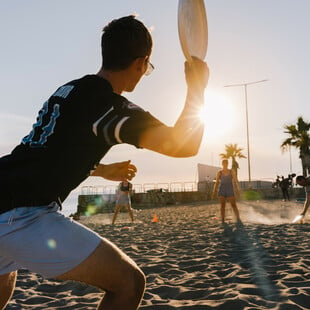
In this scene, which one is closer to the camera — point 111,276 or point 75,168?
point 111,276

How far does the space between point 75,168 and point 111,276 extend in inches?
20.5

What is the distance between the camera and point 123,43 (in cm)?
185

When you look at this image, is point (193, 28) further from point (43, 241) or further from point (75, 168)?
point (43, 241)

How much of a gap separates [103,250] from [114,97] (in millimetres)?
→ 690

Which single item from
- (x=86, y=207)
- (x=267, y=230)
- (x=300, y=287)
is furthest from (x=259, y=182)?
(x=300, y=287)

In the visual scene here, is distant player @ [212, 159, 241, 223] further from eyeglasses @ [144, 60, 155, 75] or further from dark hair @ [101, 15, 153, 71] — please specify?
dark hair @ [101, 15, 153, 71]

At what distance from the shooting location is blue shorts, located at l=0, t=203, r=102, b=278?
159cm

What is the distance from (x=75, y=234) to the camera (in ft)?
5.33

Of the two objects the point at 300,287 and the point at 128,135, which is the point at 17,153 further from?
the point at 300,287

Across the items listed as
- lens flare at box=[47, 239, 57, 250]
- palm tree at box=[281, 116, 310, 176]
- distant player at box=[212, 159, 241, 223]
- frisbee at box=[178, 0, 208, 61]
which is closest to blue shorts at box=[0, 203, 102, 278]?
lens flare at box=[47, 239, 57, 250]

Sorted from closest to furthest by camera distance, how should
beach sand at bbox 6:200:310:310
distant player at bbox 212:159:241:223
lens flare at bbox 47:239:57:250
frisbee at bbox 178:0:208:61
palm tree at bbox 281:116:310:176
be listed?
lens flare at bbox 47:239:57:250 → frisbee at bbox 178:0:208:61 → beach sand at bbox 6:200:310:310 → distant player at bbox 212:159:241:223 → palm tree at bbox 281:116:310:176

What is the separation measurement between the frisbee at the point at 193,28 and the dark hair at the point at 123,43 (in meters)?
0.21

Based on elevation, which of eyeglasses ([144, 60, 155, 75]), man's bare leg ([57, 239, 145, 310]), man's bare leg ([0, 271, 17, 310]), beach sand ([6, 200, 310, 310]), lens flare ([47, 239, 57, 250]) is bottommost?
beach sand ([6, 200, 310, 310])

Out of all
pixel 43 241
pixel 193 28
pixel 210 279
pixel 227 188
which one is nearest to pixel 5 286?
pixel 43 241
